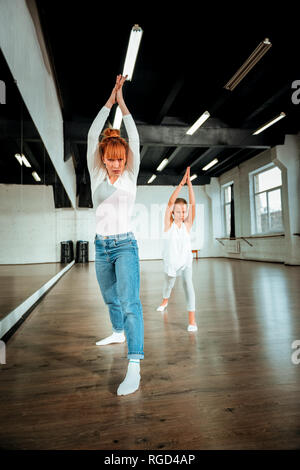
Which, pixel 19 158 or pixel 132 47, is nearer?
pixel 19 158

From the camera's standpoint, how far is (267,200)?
9758 mm

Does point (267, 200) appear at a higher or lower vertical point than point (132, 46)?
lower

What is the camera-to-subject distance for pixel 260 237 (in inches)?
386

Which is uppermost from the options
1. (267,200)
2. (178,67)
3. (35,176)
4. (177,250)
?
(178,67)

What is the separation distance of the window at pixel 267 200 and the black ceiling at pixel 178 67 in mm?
1856

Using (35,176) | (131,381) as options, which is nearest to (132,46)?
(35,176)

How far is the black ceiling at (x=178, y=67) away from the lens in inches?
142

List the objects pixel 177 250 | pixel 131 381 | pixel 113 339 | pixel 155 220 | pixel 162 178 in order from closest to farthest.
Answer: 1. pixel 131 381
2. pixel 113 339
3. pixel 177 250
4. pixel 162 178
5. pixel 155 220

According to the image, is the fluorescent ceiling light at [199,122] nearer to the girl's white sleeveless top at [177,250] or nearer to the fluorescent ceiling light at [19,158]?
the fluorescent ceiling light at [19,158]

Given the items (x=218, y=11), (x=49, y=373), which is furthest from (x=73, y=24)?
(x=49, y=373)

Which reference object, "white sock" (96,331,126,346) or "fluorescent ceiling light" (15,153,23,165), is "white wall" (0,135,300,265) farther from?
"white sock" (96,331,126,346)

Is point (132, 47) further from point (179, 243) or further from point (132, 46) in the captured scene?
point (179, 243)

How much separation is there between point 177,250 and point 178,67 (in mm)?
3626

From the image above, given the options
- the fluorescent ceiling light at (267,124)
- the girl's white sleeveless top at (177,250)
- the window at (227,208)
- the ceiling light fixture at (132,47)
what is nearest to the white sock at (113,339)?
the girl's white sleeveless top at (177,250)
